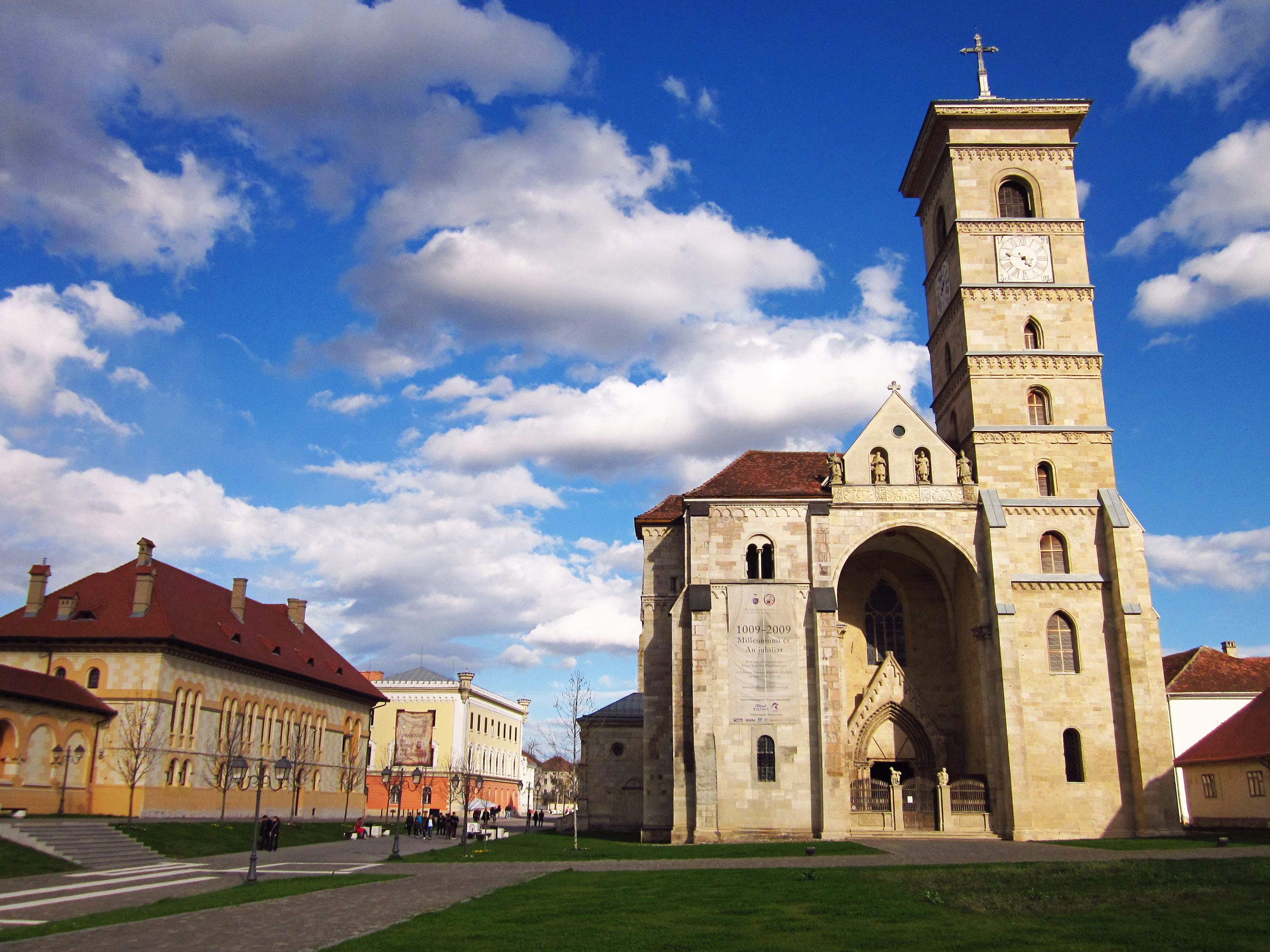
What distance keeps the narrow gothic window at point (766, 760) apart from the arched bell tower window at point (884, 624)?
8127 millimetres

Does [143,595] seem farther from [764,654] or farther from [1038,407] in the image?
[1038,407]

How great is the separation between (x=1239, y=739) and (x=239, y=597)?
49.5 meters

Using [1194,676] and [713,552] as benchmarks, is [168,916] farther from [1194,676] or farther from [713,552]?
[1194,676]

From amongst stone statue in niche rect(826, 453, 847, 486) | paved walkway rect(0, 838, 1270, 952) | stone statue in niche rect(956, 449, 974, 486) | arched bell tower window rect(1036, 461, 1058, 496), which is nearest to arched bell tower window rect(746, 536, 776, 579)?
stone statue in niche rect(826, 453, 847, 486)

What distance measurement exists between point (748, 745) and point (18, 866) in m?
23.3

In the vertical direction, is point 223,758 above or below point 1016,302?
below

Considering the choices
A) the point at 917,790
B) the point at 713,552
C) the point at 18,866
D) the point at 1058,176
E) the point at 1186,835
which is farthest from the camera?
the point at 1058,176

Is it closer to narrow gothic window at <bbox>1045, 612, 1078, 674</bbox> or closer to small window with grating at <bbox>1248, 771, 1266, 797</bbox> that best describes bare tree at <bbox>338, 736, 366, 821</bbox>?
narrow gothic window at <bbox>1045, 612, 1078, 674</bbox>

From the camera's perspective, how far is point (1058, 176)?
4253 centimetres

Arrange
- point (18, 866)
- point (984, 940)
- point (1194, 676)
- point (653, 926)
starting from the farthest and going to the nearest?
1. point (1194, 676)
2. point (18, 866)
3. point (653, 926)
4. point (984, 940)

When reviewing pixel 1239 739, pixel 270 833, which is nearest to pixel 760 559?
pixel 270 833

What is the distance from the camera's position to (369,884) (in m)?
22.3

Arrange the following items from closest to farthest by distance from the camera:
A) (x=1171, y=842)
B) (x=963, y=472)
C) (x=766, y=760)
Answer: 1. (x=1171, y=842)
2. (x=766, y=760)
3. (x=963, y=472)

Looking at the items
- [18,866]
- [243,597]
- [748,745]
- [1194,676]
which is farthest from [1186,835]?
[243,597]
